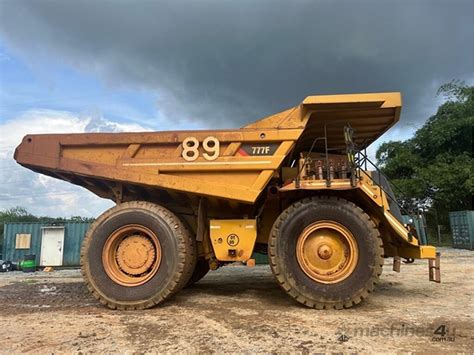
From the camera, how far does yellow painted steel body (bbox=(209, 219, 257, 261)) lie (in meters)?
5.94

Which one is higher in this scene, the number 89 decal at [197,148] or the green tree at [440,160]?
the green tree at [440,160]

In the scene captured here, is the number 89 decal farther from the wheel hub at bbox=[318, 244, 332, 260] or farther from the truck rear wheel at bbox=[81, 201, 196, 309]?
the wheel hub at bbox=[318, 244, 332, 260]

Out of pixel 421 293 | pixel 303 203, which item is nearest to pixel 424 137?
pixel 421 293

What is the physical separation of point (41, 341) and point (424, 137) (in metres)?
24.2

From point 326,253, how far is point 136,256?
2.72 m

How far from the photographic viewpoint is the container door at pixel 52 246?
17.4 m

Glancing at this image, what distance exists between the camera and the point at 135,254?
5848 mm

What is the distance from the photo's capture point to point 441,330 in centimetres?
437

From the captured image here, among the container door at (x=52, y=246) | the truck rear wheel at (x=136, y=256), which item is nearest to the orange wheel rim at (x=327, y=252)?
the truck rear wheel at (x=136, y=256)

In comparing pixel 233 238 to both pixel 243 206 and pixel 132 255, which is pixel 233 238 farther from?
pixel 132 255

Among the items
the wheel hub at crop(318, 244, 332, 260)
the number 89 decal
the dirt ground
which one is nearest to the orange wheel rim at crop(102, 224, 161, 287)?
the dirt ground

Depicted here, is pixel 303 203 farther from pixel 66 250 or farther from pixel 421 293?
pixel 66 250

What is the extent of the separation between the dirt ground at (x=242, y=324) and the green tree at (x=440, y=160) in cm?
1533

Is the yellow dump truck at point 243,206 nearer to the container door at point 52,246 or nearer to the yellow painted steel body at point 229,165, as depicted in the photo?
the yellow painted steel body at point 229,165
